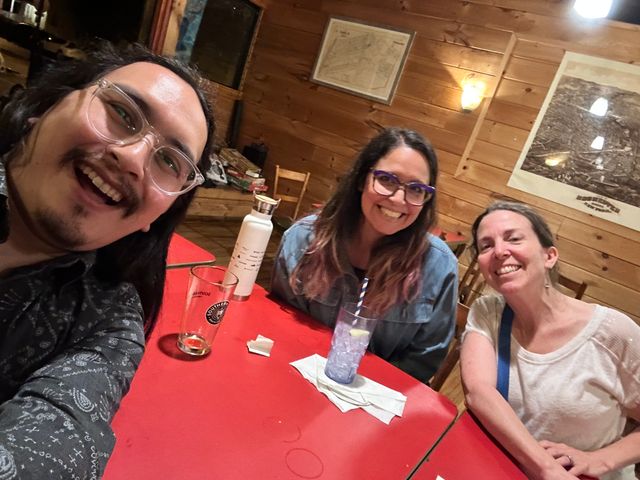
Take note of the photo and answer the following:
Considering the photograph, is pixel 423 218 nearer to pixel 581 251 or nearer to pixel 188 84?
pixel 188 84

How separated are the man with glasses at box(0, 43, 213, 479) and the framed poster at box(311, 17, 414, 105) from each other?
13.8 feet

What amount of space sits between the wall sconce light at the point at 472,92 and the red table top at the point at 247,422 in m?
3.58

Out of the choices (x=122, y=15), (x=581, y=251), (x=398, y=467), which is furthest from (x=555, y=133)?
(x=122, y=15)

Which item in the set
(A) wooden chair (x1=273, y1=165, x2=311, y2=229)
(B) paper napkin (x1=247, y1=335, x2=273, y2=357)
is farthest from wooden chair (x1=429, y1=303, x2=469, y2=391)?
(A) wooden chair (x1=273, y1=165, x2=311, y2=229)

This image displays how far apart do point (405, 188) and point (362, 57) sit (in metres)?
3.66

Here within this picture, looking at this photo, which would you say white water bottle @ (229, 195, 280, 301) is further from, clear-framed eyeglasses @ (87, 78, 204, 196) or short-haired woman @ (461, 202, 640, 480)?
short-haired woman @ (461, 202, 640, 480)

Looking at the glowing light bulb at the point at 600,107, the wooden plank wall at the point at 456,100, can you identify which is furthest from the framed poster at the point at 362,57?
the glowing light bulb at the point at 600,107

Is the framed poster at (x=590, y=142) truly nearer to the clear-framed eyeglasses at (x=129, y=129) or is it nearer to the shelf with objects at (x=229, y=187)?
the shelf with objects at (x=229, y=187)

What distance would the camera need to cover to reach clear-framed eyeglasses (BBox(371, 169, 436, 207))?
1.57 metres

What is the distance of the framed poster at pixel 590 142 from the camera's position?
350cm

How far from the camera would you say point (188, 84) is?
32.1 inches

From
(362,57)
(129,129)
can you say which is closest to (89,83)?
(129,129)

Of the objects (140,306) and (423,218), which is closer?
(140,306)

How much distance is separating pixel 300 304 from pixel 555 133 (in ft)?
10.9
